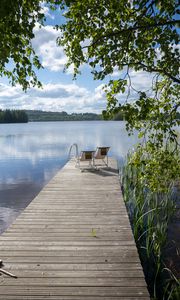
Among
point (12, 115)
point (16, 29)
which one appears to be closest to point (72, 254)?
point (16, 29)

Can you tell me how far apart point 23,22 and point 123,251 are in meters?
3.14

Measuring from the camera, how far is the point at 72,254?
4105 mm

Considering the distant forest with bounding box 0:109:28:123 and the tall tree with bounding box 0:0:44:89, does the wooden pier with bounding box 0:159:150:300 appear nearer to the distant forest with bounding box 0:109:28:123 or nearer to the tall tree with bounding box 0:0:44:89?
the tall tree with bounding box 0:0:44:89

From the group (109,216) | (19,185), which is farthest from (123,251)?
(19,185)

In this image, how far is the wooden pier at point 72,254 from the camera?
321cm

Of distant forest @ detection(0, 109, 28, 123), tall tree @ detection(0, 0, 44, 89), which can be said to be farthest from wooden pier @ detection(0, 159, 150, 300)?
distant forest @ detection(0, 109, 28, 123)

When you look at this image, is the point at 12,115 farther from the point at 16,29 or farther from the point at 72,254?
the point at 16,29

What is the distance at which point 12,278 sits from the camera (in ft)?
11.2

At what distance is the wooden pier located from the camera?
321 cm

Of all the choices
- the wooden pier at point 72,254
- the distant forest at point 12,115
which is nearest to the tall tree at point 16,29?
the wooden pier at point 72,254

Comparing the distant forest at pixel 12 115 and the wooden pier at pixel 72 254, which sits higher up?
the distant forest at pixel 12 115

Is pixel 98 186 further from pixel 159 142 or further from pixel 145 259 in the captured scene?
pixel 159 142

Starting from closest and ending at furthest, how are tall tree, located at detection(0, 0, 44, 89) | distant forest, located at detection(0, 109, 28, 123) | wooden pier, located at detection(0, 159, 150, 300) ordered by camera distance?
tall tree, located at detection(0, 0, 44, 89)
wooden pier, located at detection(0, 159, 150, 300)
distant forest, located at detection(0, 109, 28, 123)

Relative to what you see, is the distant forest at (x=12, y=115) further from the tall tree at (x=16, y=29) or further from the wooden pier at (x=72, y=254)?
the tall tree at (x=16, y=29)
